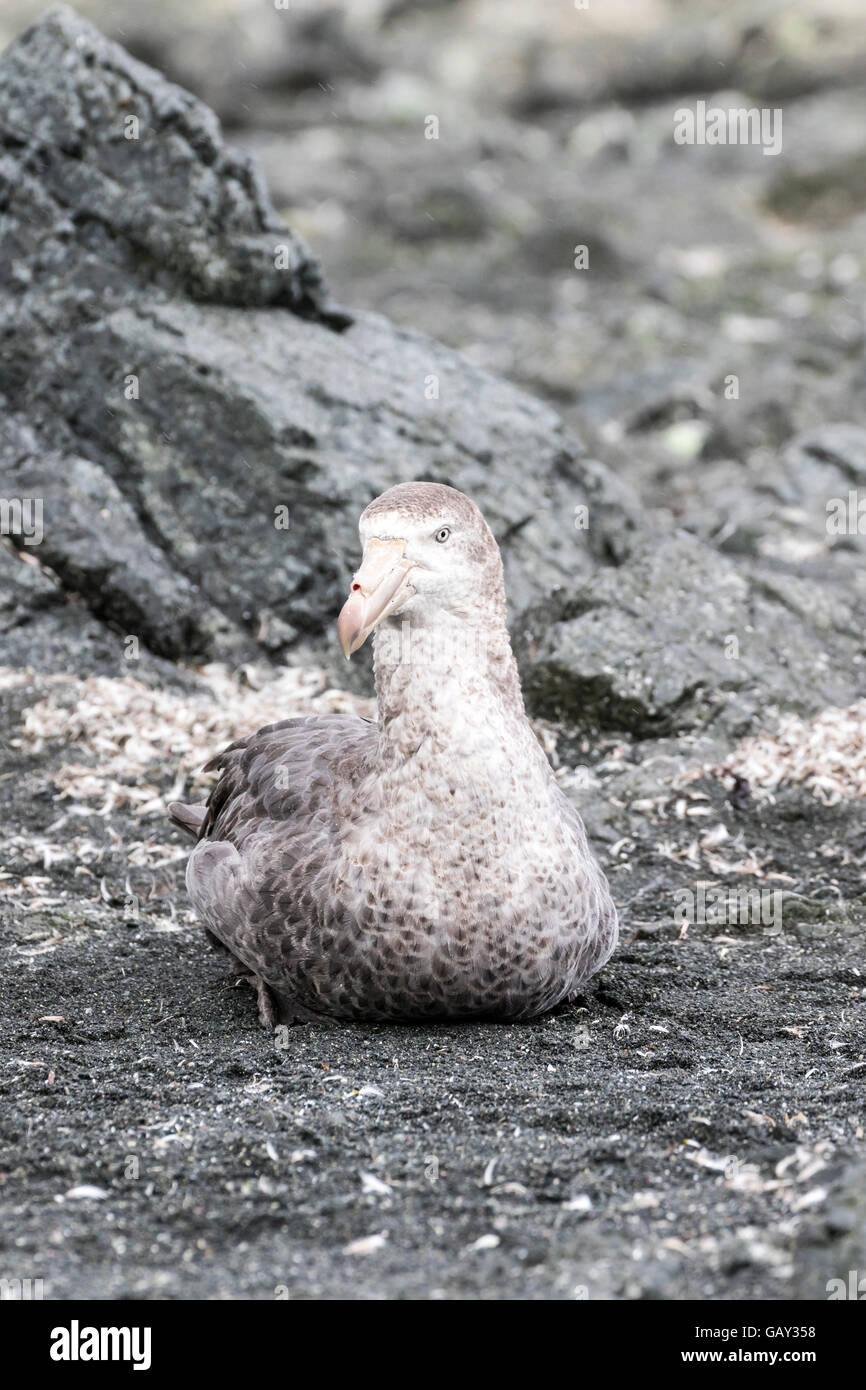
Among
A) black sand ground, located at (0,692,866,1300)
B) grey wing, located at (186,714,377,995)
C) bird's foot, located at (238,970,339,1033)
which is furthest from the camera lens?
bird's foot, located at (238,970,339,1033)

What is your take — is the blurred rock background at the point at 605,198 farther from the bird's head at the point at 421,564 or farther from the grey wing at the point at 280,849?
the bird's head at the point at 421,564

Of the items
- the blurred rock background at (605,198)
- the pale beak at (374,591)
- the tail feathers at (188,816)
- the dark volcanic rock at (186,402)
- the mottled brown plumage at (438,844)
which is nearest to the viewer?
the pale beak at (374,591)

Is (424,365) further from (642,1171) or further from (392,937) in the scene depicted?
(642,1171)

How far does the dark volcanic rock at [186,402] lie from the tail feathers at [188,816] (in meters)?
2.03

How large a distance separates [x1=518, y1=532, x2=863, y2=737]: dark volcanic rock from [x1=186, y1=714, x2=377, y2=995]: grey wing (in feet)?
6.40

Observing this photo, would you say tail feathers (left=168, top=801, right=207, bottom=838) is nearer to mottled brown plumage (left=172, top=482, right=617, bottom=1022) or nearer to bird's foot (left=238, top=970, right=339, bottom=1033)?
bird's foot (left=238, top=970, right=339, bottom=1033)

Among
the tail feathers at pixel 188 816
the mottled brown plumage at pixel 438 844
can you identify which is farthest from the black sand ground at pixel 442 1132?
the tail feathers at pixel 188 816

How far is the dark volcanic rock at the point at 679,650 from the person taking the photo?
7.41 metres

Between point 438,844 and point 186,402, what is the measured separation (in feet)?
13.8

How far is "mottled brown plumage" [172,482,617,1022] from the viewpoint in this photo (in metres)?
4.68

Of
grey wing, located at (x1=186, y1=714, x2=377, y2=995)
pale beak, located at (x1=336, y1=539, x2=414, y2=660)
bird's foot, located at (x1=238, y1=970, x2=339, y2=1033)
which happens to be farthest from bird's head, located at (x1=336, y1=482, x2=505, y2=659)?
bird's foot, located at (x1=238, y1=970, x2=339, y2=1033)

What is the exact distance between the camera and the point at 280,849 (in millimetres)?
5062
